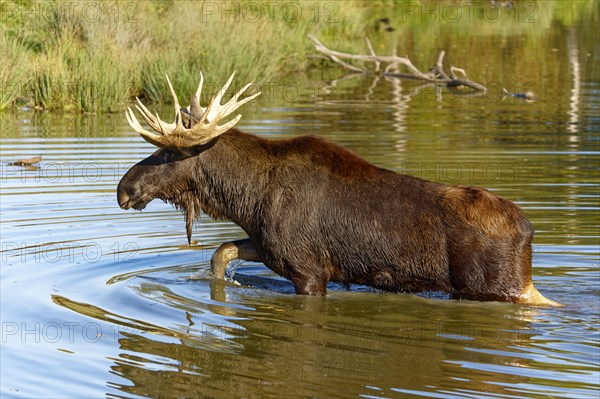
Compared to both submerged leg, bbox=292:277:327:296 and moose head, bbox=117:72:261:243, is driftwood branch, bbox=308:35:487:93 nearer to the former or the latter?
moose head, bbox=117:72:261:243

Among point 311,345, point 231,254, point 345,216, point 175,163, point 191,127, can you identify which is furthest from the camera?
point 231,254

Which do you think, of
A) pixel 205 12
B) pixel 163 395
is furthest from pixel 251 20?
pixel 163 395

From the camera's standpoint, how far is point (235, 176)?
9336mm

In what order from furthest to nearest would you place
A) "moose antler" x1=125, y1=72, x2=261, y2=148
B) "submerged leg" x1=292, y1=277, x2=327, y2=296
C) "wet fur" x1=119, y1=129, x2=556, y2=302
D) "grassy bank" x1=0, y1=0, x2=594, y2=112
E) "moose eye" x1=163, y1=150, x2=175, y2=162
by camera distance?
"grassy bank" x1=0, y1=0, x2=594, y2=112
"moose eye" x1=163, y1=150, x2=175, y2=162
"submerged leg" x1=292, y1=277, x2=327, y2=296
"moose antler" x1=125, y1=72, x2=261, y2=148
"wet fur" x1=119, y1=129, x2=556, y2=302

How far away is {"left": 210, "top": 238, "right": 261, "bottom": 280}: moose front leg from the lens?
9.46 m

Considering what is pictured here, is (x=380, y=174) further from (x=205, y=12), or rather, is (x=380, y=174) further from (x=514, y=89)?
(x=205, y=12)

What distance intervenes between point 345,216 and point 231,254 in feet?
3.70

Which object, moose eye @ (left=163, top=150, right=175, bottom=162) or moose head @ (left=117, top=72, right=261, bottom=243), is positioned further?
moose eye @ (left=163, top=150, right=175, bottom=162)

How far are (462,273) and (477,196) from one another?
607mm

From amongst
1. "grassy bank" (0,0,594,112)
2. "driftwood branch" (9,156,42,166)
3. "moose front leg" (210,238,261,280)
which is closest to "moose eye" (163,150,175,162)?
"moose front leg" (210,238,261,280)

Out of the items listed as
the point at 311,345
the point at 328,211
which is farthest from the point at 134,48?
the point at 311,345

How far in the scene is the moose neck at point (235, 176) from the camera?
30.5 ft

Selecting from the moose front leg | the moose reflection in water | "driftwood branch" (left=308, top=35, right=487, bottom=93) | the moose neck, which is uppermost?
"driftwood branch" (left=308, top=35, right=487, bottom=93)

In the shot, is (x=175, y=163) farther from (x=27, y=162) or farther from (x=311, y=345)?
(x=27, y=162)
